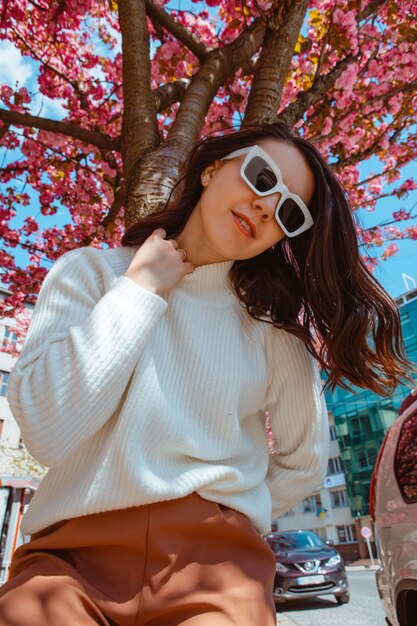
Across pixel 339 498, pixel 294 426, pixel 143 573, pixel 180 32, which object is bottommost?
pixel 339 498

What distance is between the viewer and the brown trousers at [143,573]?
866 millimetres

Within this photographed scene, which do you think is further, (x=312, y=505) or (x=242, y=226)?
(x=312, y=505)

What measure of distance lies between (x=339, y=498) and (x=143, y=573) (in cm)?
3584

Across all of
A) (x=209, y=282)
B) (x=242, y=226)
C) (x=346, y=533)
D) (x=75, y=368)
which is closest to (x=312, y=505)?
(x=346, y=533)

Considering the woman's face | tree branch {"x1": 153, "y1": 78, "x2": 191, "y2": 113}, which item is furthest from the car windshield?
the woman's face

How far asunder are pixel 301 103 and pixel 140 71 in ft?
3.65

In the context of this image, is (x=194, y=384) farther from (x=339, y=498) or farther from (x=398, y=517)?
(x=339, y=498)

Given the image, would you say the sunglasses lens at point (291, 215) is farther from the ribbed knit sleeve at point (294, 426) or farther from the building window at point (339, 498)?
the building window at point (339, 498)

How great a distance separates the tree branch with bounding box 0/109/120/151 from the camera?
3.31 m

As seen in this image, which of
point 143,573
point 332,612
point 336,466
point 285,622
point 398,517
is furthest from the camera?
point 336,466

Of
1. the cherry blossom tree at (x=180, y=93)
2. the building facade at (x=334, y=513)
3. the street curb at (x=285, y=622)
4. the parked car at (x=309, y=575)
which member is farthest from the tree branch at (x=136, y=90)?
the building facade at (x=334, y=513)

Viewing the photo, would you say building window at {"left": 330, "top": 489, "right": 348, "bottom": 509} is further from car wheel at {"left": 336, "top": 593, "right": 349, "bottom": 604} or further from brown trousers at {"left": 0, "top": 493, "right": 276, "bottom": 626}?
brown trousers at {"left": 0, "top": 493, "right": 276, "bottom": 626}

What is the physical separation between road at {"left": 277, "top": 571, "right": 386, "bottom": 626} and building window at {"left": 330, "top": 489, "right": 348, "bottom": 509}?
25.7m

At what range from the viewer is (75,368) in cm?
98
